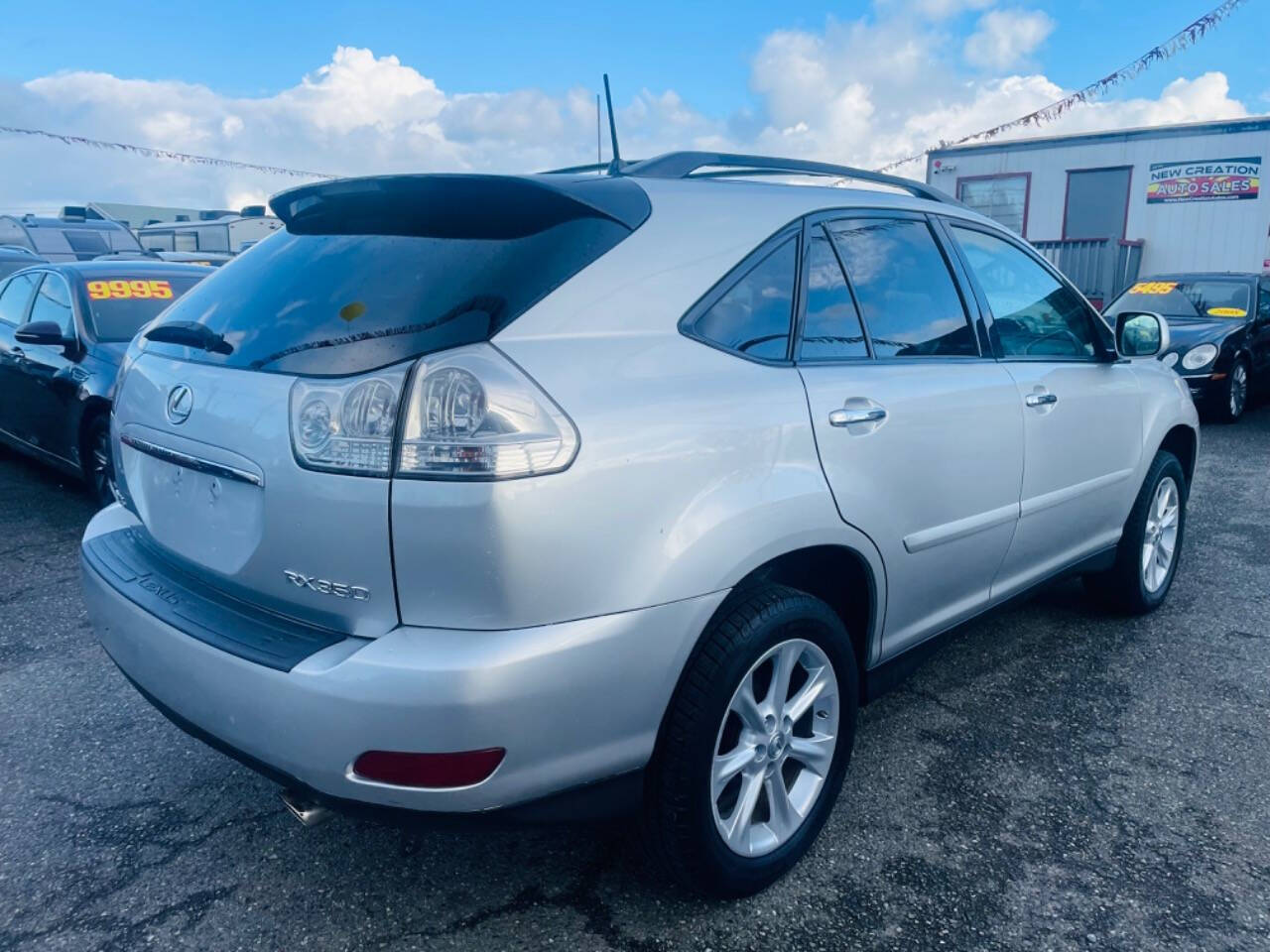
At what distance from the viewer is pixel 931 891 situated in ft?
7.68

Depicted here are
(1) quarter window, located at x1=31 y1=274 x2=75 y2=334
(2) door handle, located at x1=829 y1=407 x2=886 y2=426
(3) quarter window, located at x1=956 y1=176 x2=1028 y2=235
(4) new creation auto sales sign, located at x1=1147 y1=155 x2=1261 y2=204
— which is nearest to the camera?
(2) door handle, located at x1=829 y1=407 x2=886 y2=426

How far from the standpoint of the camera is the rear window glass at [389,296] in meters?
1.86

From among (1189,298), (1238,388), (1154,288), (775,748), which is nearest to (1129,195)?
(1154,288)

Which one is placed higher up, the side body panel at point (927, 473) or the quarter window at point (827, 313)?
the quarter window at point (827, 313)

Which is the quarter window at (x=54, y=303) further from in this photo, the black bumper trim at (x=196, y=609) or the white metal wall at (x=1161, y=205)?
the white metal wall at (x=1161, y=205)

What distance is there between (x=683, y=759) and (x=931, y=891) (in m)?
0.81

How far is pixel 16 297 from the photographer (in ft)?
22.6

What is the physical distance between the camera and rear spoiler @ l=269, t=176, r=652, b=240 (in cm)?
201

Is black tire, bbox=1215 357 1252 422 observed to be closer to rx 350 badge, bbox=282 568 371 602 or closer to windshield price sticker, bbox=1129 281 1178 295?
windshield price sticker, bbox=1129 281 1178 295

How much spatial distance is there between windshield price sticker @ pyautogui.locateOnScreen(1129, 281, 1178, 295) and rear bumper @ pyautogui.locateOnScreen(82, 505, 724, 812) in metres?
11.0

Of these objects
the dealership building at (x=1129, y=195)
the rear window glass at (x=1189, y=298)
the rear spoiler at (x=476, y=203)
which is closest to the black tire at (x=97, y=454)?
the rear spoiler at (x=476, y=203)

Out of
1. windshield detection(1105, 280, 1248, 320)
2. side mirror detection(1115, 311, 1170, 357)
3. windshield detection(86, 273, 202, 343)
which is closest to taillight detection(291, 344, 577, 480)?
side mirror detection(1115, 311, 1170, 357)

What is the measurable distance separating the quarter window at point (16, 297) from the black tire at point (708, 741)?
6395 mm

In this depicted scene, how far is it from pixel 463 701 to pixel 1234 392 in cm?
1027
